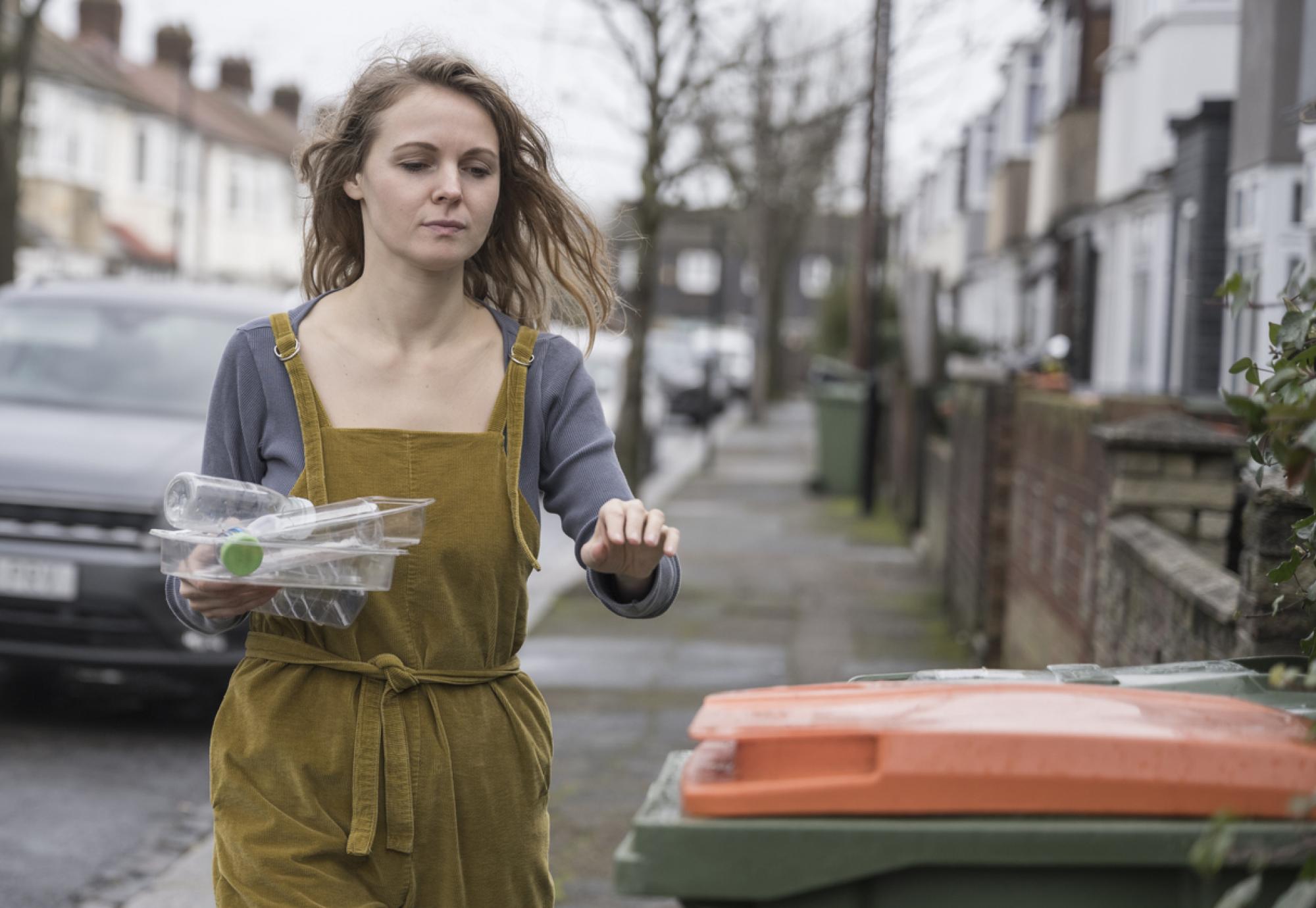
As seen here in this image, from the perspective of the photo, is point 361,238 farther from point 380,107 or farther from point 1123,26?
point 1123,26

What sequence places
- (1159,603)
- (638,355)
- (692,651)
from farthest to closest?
(638,355) < (692,651) < (1159,603)

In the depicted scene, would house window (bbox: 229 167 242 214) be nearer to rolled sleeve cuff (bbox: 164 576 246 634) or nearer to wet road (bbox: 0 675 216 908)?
wet road (bbox: 0 675 216 908)

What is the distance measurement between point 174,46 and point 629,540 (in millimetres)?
57452

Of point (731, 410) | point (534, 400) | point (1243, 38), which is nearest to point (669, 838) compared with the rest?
point (534, 400)

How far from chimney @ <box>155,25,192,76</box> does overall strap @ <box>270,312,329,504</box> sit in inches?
2121

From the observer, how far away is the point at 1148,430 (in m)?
5.50

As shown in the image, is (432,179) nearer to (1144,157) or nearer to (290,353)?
(290,353)

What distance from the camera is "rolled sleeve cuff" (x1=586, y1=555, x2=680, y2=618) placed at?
245 cm

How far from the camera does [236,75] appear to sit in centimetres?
6353

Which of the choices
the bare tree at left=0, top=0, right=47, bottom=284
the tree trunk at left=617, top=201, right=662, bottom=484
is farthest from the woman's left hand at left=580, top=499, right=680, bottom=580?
the bare tree at left=0, top=0, right=47, bottom=284

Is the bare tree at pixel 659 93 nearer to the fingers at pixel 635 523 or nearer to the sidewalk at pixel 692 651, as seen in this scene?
the sidewalk at pixel 692 651

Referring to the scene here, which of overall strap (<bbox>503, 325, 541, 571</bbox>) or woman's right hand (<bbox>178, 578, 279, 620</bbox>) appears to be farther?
overall strap (<bbox>503, 325, 541, 571</bbox>)

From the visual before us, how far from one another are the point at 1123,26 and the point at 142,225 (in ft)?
127

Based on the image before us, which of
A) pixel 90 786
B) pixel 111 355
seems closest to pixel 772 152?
pixel 111 355
